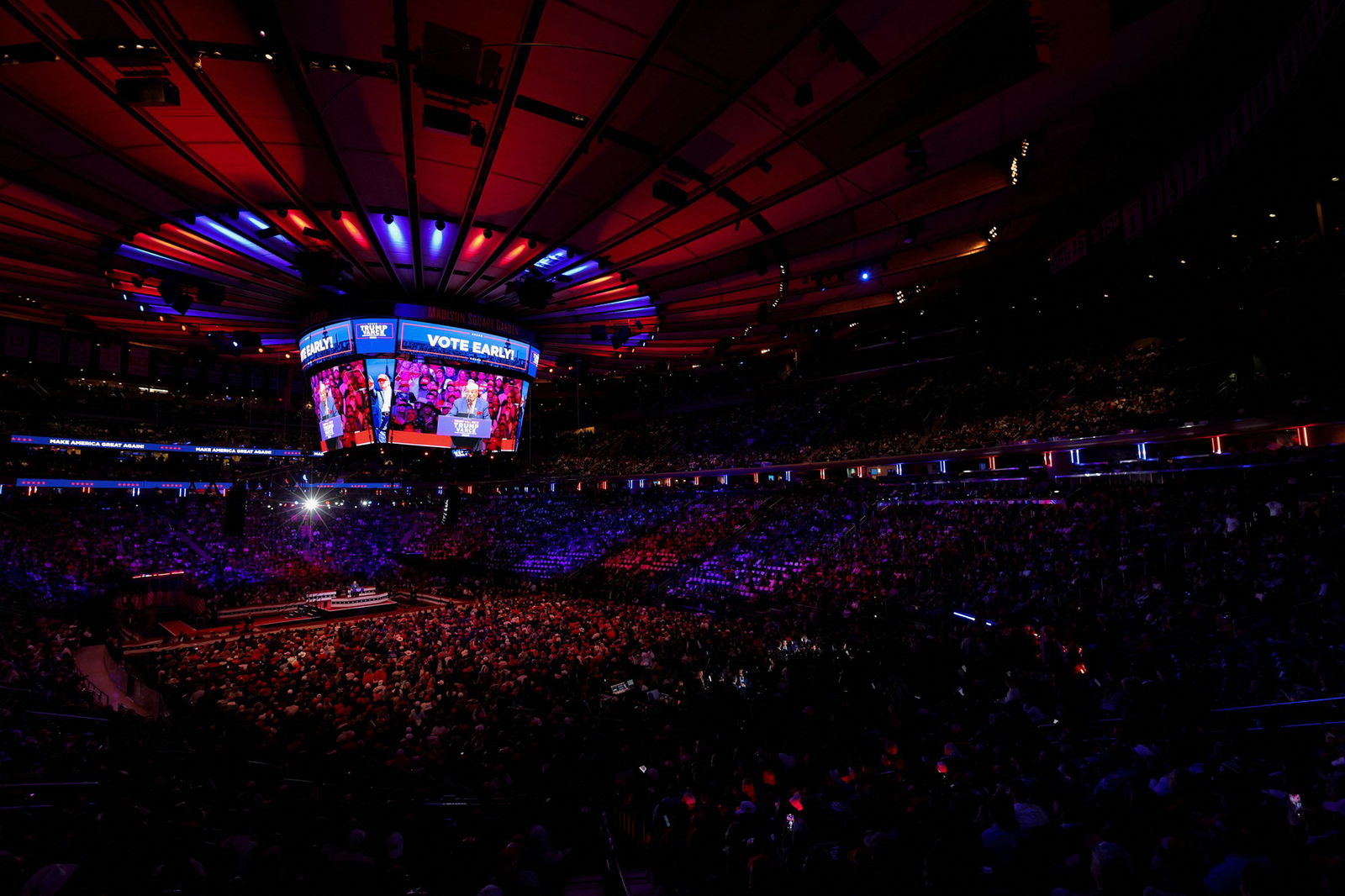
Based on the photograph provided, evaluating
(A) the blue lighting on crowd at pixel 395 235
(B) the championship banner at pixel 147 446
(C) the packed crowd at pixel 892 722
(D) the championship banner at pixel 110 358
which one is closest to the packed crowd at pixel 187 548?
(B) the championship banner at pixel 147 446

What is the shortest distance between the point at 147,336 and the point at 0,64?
10964mm

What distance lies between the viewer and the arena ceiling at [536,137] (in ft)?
14.1

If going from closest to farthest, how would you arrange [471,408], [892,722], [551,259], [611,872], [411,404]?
[611,872]
[892,722]
[551,259]
[411,404]
[471,408]

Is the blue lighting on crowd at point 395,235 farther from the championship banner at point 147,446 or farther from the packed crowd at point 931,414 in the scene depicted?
the championship banner at point 147,446

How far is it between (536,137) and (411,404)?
19.5 ft

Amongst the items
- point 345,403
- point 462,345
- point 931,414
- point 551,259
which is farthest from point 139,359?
point 931,414

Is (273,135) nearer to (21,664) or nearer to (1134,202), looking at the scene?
(1134,202)

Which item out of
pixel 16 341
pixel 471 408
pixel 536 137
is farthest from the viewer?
pixel 16 341

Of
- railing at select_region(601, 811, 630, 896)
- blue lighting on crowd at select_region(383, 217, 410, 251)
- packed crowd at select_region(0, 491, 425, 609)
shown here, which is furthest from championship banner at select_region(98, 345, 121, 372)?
railing at select_region(601, 811, 630, 896)

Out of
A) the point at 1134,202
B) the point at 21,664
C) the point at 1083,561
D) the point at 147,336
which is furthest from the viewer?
the point at 1083,561

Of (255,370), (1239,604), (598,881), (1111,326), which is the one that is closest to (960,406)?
(1111,326)

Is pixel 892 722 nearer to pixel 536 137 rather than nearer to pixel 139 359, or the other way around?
pixel 536 137

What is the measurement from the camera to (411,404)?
10156mm

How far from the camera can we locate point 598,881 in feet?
20.7
